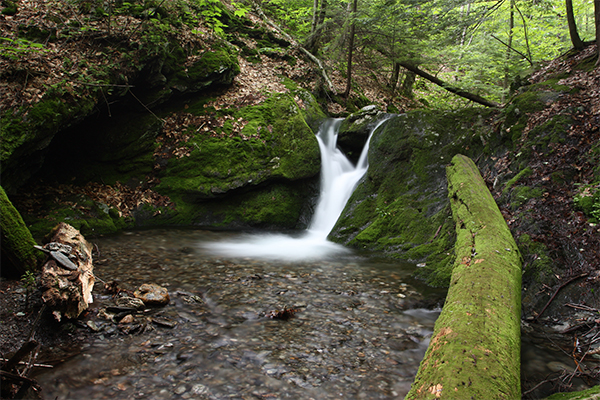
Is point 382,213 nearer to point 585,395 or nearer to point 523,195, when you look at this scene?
point 523,195

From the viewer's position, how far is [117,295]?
3738 millimetres

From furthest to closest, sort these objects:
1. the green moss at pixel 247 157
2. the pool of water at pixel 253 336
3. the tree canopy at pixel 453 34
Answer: the tree canopy at pixel 453 34
the green moss at pixel 247 157
the pool of water at pixel 253 336

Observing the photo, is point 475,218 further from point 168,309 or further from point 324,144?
point 324,144

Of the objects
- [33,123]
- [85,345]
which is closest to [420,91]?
[33,123]

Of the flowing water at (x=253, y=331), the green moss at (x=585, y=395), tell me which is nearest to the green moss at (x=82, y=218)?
the flowing water at (x=253, y=331)

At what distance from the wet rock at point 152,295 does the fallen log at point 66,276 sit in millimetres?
489

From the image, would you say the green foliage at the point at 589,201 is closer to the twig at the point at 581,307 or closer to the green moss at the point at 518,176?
the green moss at the point at 518,176

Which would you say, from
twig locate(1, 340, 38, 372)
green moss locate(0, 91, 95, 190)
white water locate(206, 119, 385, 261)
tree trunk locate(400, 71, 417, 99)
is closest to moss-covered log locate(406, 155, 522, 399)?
twig locate(1, 340, 38, 372)

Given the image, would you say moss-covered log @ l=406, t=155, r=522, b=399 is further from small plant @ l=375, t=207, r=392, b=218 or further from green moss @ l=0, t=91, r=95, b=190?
green moss @ l=0, t=91, r=95, b=190

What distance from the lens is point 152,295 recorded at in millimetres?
3768

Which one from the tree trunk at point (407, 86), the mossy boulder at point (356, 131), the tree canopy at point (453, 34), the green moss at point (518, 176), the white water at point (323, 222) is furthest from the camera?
the tree trunk at point (407, 86)

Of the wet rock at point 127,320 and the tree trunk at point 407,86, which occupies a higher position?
the tree trunk at point 407,86

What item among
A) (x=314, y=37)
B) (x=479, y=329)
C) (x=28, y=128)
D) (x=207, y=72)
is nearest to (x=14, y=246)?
(x=28, y=128)

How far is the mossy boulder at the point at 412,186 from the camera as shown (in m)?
6.24
